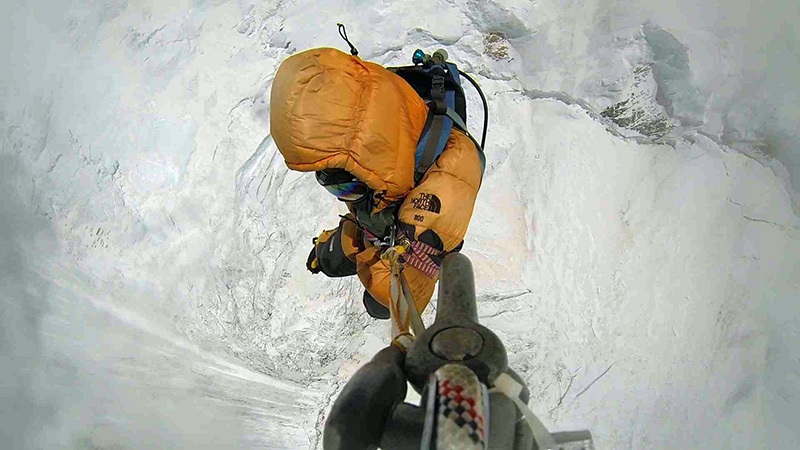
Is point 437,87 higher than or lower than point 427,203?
higher

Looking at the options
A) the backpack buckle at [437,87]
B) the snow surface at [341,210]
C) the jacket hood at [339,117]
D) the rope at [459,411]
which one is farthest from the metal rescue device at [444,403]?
the snow surface at [341,210]

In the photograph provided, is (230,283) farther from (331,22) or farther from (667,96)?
(667,96)

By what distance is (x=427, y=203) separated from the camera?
825mm

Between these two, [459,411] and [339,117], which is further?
[339,117]

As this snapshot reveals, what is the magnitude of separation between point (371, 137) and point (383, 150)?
0.11 feet

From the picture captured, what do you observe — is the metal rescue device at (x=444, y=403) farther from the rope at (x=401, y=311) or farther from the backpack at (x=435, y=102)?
the backpack at (x=435, y=102)

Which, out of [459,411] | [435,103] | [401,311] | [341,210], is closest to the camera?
[459,411]

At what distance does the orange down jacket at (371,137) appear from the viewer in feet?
2.26

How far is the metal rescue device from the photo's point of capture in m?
0.39

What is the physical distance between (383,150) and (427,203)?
12 centimetres

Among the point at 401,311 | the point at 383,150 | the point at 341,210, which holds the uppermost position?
the point at 383,150

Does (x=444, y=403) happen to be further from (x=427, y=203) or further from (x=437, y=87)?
(x=437, y=87)

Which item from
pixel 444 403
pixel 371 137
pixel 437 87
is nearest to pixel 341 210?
pixel 437 87

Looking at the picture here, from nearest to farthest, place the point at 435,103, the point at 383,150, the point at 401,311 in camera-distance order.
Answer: the point at 401,311 < the point at 383,150 < the point at 435,103
